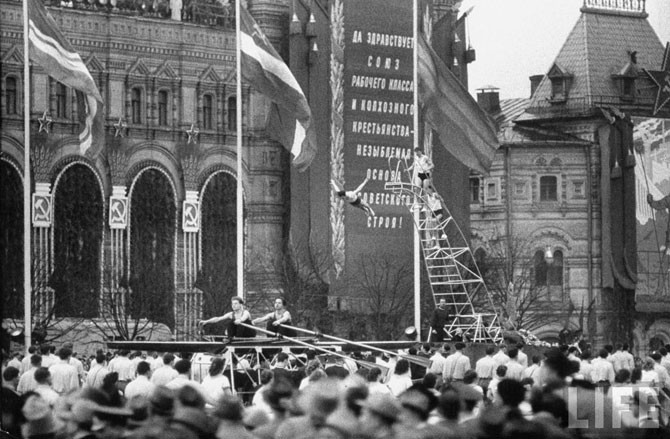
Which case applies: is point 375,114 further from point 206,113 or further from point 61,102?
point 61,102

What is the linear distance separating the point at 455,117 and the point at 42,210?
26000 mm

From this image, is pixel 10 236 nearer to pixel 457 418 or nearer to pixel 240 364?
pixel 240 364

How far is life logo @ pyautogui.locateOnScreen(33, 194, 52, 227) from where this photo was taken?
70.9 m

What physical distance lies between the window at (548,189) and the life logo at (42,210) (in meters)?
30.6

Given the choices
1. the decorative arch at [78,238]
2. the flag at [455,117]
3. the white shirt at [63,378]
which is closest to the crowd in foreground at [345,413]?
the white shirt at [63,378]

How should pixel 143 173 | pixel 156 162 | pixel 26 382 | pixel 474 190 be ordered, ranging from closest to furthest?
1. pixel 26 382
2. pixel 143 173
3. pixel 156 162
4. pixel 474 190

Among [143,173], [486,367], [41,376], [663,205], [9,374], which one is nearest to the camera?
[41,376]

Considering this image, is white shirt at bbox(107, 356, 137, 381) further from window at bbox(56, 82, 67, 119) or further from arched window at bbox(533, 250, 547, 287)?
arched window at bbox(533, 250, 547, 287)

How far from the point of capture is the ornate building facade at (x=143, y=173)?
71.6 metres

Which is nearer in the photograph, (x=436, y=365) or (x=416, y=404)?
(x=416, y=404)

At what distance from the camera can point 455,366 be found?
116ft

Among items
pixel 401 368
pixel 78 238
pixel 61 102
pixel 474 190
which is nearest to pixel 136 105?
pixel 61 102

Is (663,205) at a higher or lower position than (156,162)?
lower

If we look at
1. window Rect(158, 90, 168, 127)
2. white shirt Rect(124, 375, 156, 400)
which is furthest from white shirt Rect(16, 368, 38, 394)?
window Rect(158, 90, 168, 127)
